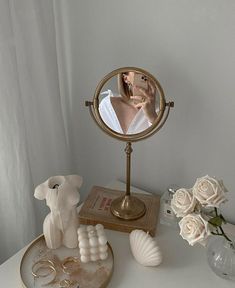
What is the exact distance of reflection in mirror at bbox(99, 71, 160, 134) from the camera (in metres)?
0.85

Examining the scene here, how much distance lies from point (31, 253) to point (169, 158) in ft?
1.56

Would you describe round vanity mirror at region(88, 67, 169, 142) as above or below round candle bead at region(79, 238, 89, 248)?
above

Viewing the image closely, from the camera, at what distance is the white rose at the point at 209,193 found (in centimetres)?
69

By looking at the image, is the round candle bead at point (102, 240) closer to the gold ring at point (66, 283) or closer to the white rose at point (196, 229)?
the gold ring at point (66, 283)

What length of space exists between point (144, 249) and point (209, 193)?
23 cm

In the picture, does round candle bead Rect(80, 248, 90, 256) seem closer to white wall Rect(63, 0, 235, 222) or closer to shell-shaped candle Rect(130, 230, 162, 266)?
shell-shaped candle Rect(130, 230, 162, 266)

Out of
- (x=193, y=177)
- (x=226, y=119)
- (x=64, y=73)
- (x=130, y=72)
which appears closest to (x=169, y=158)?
(x=193, y=177)

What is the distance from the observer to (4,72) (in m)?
0.86

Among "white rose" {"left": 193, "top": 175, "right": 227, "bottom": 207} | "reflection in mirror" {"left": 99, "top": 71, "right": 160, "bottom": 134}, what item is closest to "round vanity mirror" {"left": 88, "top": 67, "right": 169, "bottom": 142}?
"reflection in mirror" {"left": 99, "top": 71, "right": 160, "bottom": 134}

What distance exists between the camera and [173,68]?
3.03ft

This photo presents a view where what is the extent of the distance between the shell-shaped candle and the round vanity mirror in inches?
9.4

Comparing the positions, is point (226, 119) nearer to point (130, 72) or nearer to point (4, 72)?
point (130, 72)

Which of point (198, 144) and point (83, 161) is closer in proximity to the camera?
point (198, 144)

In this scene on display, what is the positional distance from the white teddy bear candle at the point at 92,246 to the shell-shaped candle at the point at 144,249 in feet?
0.24
